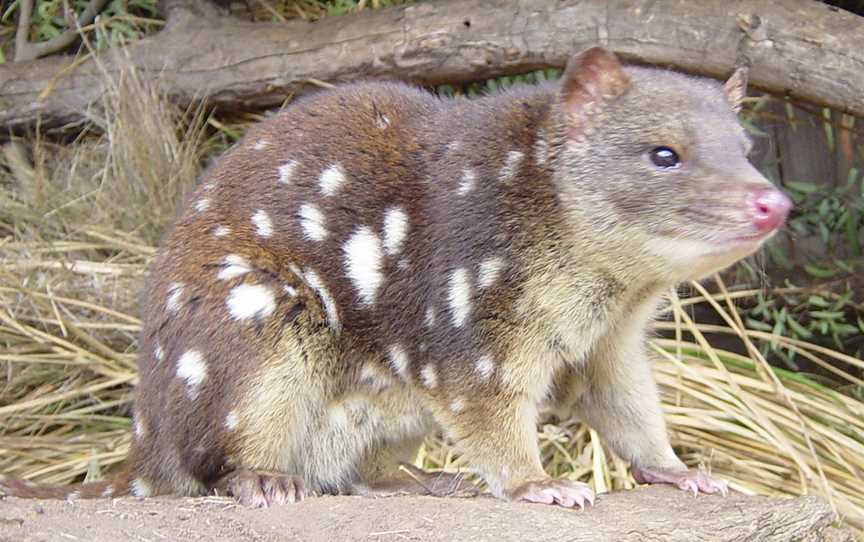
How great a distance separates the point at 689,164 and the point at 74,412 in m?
3.12

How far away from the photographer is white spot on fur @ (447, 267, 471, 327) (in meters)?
3.58

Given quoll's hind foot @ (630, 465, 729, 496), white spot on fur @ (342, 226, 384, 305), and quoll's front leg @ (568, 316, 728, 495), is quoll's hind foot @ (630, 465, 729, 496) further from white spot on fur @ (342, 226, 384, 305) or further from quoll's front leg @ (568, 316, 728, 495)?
white spot on fur @ (342, 226, 384, 305)

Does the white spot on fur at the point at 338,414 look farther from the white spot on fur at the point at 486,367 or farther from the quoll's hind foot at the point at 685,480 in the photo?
the quoll's hind foot at the point at 685,480

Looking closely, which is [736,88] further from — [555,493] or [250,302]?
[250,302]

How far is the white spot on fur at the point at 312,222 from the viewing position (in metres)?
3.79

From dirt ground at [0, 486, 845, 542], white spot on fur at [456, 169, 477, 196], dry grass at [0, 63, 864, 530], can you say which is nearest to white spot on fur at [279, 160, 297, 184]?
white spot on fur at [456, 169, 477, 196]

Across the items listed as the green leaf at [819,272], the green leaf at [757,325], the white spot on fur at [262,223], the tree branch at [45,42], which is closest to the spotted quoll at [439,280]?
the white spot on fur at [262,223]

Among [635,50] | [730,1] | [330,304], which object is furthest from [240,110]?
[330,304]

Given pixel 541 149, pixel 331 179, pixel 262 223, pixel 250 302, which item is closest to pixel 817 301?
pixel 541 149

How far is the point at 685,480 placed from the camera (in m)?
3.83

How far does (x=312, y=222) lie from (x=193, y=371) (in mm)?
558

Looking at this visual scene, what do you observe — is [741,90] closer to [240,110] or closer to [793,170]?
[793,170]

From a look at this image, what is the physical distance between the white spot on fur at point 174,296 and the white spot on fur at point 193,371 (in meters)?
0.16

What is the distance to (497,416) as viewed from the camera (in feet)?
11.7
